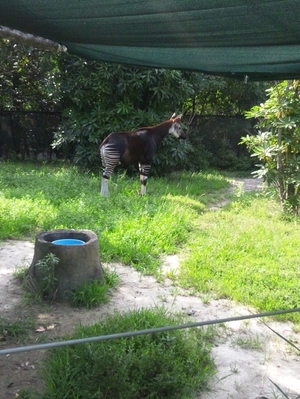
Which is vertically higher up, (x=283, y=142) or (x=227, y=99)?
(x=227, y=99)

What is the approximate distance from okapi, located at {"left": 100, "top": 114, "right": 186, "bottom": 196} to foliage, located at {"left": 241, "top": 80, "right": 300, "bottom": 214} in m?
1.85

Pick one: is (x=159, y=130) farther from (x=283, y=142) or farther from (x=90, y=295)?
(x=90, y=295)

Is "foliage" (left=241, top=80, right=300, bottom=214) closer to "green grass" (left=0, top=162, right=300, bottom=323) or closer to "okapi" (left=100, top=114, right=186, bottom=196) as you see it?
"green grass" (left=0, top=162, right=300, bottom=323)

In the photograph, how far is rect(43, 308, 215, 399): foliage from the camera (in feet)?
8.89

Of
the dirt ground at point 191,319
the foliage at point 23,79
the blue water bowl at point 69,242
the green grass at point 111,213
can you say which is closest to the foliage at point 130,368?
the dirt ground at point 191,319

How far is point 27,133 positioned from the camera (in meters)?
14.2

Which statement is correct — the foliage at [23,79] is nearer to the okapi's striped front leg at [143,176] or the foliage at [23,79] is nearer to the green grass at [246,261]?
the okapi's striped front leg at [143,176]

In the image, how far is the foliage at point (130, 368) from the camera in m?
2.71

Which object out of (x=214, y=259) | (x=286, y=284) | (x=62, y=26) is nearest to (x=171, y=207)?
(x=214, y=259)

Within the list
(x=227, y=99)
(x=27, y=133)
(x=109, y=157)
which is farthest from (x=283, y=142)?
(x=227, y=99)

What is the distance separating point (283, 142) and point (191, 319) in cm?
456

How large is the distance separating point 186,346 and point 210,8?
219 cm

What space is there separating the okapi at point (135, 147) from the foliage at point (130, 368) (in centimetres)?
514

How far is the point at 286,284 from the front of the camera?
457 cm
